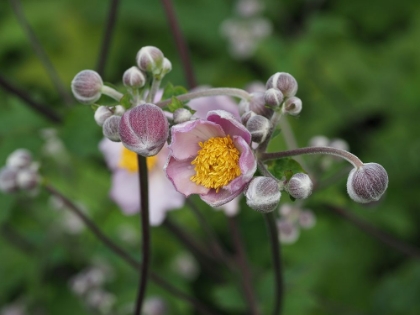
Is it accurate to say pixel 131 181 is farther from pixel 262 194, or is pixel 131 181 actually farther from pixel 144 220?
pixel 262 194

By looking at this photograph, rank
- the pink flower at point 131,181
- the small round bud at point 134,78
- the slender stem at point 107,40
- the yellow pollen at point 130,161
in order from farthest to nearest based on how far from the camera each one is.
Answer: the slender stem at point 107,40 → the yellow pollen at point 130,161 → the pink flower at point 131,181 → the small round bud at point 134,78

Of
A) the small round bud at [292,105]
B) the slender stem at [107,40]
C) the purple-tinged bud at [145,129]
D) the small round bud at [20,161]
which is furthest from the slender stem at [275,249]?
the slender stem at [107,40]

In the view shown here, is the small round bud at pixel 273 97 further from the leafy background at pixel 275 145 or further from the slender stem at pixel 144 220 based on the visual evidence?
the leafy background at pixel 275 145

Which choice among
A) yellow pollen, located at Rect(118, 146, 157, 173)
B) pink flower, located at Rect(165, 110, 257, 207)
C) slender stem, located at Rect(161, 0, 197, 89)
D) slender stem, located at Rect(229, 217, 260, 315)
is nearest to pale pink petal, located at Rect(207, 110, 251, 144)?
pink flower, located at Rect(165, 110, 257, 207)

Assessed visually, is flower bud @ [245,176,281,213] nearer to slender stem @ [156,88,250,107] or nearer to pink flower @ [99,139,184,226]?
slender stem @ [156,88,250,107]

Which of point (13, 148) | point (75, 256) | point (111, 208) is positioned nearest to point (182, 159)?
point (13, 148)

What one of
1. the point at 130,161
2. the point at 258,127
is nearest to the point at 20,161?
the point at 130,161
